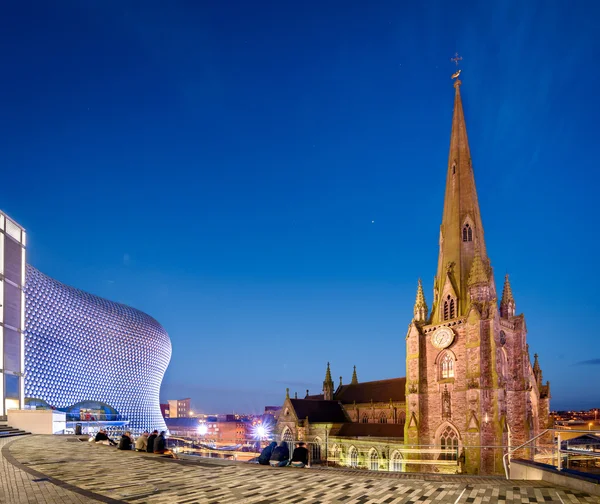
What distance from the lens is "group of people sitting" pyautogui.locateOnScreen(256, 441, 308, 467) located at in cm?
1297

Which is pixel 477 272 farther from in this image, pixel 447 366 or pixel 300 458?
pixel 300 458

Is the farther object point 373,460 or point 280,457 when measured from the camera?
point 373,460

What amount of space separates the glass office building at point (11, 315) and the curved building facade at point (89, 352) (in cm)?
3365

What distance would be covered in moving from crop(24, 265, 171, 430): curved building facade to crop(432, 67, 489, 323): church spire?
5887 centimetres

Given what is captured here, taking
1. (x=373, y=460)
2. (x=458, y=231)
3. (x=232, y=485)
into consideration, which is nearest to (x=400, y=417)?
(x=373, y=460)

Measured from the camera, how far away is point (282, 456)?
524 inches

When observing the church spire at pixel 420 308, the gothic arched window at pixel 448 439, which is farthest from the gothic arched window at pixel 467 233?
the gothic arched window at pixel 448 439

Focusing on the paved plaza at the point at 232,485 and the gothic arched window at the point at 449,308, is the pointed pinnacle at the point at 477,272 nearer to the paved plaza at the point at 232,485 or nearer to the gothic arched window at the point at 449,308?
the gothic arched window at the point at 449,308

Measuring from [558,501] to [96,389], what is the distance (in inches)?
3430

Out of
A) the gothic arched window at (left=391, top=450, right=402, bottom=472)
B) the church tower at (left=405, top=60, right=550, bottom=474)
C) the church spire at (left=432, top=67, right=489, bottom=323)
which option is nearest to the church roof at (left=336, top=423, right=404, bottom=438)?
the gothic arched window at (left=391, top=450, right=402, bottom=472)

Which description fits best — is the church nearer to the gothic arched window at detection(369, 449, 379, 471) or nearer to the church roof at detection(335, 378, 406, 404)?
the gothic arched window at detection(369, 449, 379, 471)

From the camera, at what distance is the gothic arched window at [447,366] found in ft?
132

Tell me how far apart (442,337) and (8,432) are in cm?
3328

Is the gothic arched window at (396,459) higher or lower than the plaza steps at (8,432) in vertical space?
→ lower
